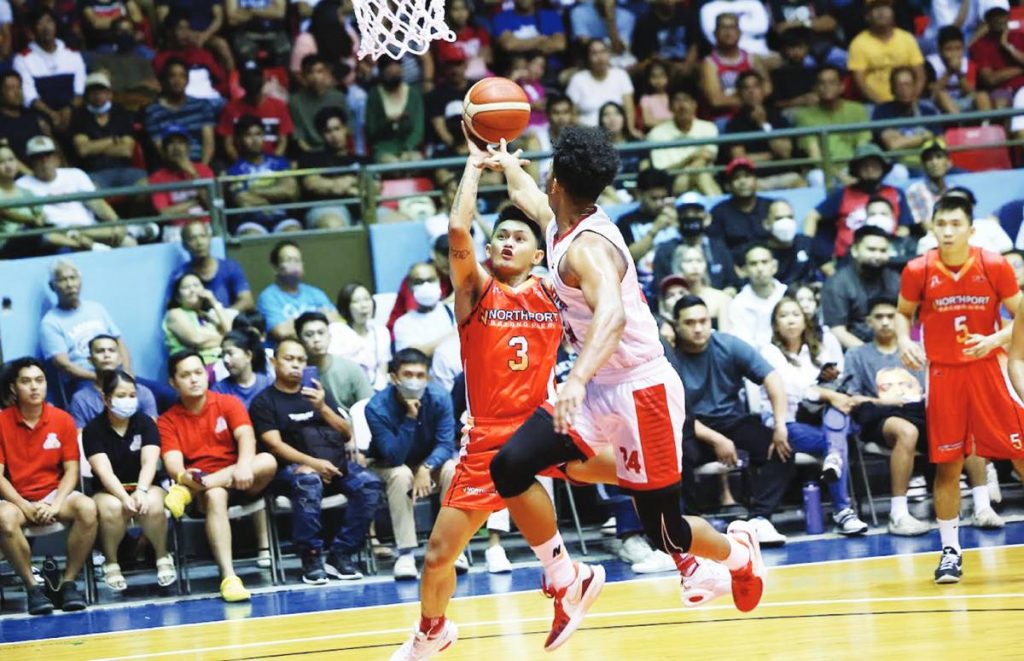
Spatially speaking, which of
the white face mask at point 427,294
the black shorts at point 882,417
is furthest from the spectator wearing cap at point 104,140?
the black shorts at point 882,417

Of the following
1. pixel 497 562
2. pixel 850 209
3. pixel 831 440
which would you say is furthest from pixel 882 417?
pixel 850 209

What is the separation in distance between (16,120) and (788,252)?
655 centimetres

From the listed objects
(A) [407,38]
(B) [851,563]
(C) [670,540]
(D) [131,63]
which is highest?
(D) [131,63]

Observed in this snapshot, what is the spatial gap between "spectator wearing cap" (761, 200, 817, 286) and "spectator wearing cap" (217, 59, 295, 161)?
4.40 meters

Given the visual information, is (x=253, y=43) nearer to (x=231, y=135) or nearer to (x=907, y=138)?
(x=231, y=135)

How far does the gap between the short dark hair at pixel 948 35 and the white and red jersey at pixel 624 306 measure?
974 centimetres

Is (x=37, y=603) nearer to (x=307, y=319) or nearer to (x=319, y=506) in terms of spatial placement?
(x=319, y=506)

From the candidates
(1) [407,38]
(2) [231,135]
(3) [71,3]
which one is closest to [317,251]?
(2) [231,135]

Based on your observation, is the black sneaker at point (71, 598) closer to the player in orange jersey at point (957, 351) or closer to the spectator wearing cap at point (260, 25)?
the player in orange jersey at point (957, 351)

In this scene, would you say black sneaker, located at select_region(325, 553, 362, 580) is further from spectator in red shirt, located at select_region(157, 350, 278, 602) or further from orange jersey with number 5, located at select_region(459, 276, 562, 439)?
orange jersey with number 5, located at select_region(459, 276, 562, 439)

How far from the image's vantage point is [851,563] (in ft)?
30.3

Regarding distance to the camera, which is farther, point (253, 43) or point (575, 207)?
point (253, 43)

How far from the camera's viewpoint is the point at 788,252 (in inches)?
490

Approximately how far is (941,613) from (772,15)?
9318 mm
